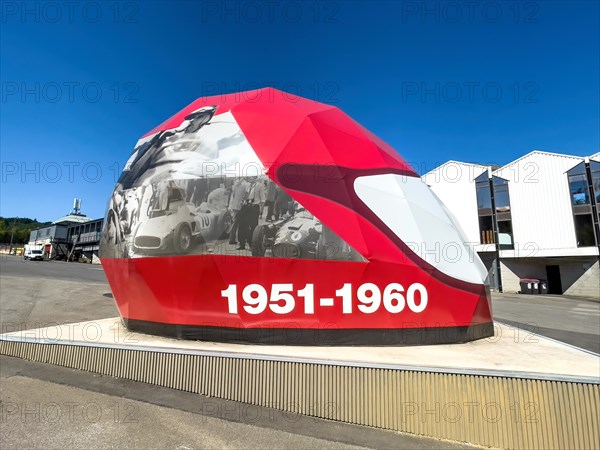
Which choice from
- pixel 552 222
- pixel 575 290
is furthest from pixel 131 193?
pixel 575 290

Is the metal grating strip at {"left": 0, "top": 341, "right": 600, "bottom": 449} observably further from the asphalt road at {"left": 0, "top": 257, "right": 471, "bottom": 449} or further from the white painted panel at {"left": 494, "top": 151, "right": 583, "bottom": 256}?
the white painted panel at {"left": 494, "top": 151, "right": 583, "bottom": 256}

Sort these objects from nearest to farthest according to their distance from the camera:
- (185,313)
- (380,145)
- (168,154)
Result: (185,313) → (168,154) → (380,145)

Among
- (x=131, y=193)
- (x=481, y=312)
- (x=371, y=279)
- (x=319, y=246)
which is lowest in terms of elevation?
(x=481, y=312)

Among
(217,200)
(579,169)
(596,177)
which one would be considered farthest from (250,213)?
(596,177)

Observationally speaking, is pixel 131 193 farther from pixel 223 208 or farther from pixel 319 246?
pixel 319 246

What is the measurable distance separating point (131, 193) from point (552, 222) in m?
35.5

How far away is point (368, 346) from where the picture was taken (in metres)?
7.48

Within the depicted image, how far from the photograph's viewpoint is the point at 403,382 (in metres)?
5.76

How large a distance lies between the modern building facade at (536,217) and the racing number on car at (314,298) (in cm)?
3127

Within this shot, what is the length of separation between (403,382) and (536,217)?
3366cm

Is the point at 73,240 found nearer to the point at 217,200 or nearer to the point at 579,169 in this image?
the point at 217,200

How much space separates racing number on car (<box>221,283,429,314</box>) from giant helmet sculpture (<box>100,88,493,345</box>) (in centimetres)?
2

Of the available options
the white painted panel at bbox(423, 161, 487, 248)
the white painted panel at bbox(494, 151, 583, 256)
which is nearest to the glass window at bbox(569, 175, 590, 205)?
the white painted panel at bbox(494, 151, 583, 256)

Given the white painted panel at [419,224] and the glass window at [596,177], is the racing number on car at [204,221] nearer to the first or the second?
the white painted panel at [419,224]
